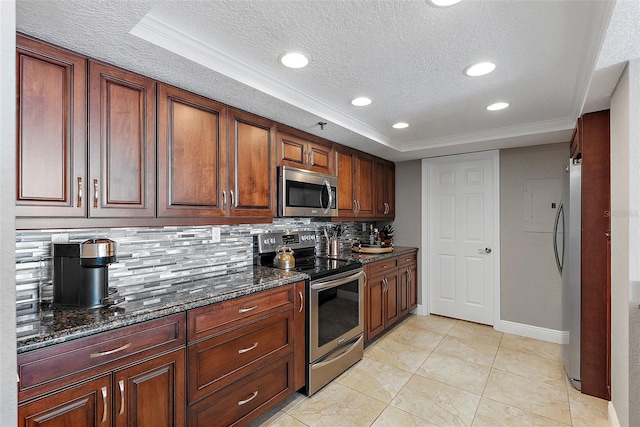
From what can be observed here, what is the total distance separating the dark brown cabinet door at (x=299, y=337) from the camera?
7.38 feet

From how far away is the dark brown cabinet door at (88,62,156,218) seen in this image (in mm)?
1529

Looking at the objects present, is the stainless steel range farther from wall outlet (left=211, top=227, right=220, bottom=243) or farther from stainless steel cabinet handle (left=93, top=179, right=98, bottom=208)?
stainless steel cabinet handle (left=93, top=179, right=98, bottom=208)

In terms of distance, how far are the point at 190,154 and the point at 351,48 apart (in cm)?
116

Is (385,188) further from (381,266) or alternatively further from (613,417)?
(613,417)

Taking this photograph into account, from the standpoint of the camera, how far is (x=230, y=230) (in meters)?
2.54

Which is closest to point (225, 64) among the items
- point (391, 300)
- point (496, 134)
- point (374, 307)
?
point (374, 307)

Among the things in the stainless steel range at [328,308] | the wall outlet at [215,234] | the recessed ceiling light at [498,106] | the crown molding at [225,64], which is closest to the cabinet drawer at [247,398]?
the stainless steel range at [328,308]

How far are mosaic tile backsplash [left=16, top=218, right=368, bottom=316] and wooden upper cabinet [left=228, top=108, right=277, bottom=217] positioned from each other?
0.35 meters

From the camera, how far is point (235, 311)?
1.84 m

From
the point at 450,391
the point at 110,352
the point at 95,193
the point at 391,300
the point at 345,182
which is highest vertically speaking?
the point at 345,182

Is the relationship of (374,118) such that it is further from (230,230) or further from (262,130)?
(230,230)

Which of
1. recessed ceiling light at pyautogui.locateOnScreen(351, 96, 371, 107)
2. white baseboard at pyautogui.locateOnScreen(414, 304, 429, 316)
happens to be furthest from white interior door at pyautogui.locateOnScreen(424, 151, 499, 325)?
recessed ceiling light at pyautogui.locateOnScreen(351, 96, 371, 107)

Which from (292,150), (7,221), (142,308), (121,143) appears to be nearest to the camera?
(7,221)

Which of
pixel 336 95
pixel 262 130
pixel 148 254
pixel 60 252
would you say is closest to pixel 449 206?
pixel 336 95
